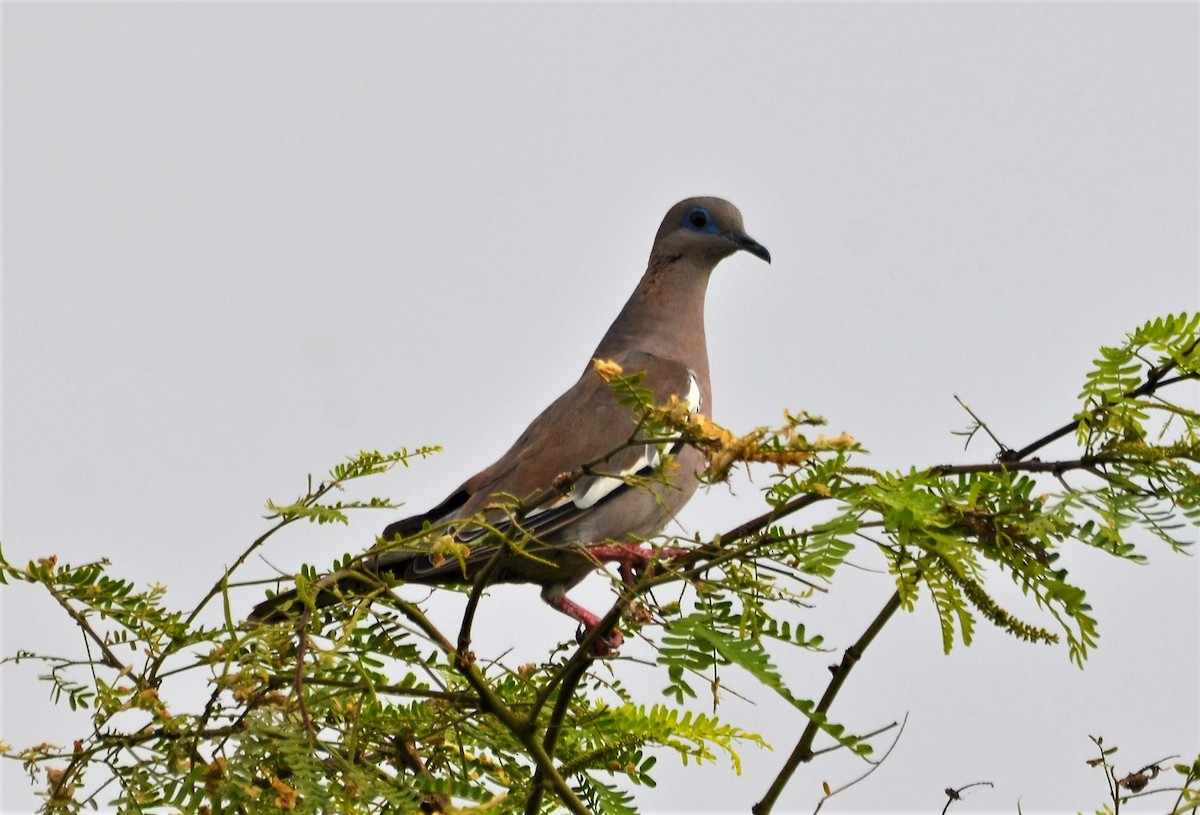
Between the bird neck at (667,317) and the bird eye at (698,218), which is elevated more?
the bird eye at (698,218)

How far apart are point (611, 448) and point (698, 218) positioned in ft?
7.09

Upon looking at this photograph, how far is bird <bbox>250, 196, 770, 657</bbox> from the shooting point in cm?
400

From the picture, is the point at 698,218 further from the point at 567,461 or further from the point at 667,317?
the point at 567,461

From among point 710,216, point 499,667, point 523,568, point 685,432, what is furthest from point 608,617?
point 710,216

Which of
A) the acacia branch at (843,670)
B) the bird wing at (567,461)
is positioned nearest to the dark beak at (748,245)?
the bird wing at (567,461)

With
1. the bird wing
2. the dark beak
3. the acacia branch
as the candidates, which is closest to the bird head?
Result: the dark beak

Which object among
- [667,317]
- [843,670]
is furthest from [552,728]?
[667,317]

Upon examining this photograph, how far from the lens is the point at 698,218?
5699 millimetres

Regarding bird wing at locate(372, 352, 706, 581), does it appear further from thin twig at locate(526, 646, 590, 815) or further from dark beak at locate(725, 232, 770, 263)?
thin twig at locate(526, 646, 590, 815)

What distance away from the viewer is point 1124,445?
2.06 metres

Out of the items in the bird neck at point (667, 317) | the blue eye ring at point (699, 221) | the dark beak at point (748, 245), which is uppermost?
the blue eye ring at point (699, 221)

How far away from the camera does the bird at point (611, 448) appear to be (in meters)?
4.00

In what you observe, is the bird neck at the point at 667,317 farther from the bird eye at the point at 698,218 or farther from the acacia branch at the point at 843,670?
the acacia branch at the point at 843,670

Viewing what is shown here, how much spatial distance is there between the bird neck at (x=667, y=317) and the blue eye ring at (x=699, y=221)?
15 centimetres
